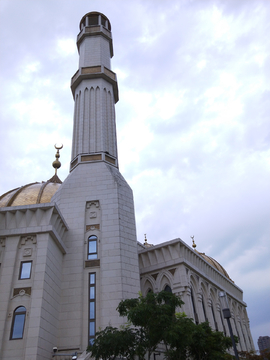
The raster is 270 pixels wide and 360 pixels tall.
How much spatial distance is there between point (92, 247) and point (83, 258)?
85 centimetres

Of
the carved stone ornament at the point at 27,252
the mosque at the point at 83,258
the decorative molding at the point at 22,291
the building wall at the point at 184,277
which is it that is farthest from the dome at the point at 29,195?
the decorative molding at the point at 22,291

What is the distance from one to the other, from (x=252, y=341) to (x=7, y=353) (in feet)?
95.3

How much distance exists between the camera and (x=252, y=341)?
3509cm

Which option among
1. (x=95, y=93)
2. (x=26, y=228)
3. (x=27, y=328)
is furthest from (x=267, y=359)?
(x=95, y=93)

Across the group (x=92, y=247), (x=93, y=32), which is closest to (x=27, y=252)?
(x=92, y=247)

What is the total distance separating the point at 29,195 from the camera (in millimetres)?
29156

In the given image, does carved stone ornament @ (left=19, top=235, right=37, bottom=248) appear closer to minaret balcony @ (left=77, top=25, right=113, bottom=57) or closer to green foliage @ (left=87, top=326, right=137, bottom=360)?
green foliage @ (left=87, top=326, right=137, bottom=360)

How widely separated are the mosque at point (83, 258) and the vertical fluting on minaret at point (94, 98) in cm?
9

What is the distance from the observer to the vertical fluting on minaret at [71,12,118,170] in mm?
24938

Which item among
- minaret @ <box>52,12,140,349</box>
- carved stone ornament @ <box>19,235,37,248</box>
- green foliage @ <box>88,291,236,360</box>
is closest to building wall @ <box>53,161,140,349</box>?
minaret @ <box>52,12,140,349</box>

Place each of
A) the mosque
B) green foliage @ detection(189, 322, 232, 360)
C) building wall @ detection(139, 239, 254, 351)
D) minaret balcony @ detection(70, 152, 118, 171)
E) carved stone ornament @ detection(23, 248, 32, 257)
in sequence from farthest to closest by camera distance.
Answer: minaret balcony @ detection(70, 152, 118, 171)
building wall @ detection(139, 239, 254, 351)
carved stone ornament @ detection(23, 248, 32, 257)
the mosque
green foliage @ detection(189, 322, 232, 360)

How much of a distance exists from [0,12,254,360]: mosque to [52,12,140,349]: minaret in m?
0.06

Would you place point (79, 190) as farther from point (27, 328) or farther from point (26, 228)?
point (27, 328)

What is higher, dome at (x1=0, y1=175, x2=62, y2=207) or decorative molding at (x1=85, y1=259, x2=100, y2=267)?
dome at (x1=0, y1=175, x2=62, y2=207)
